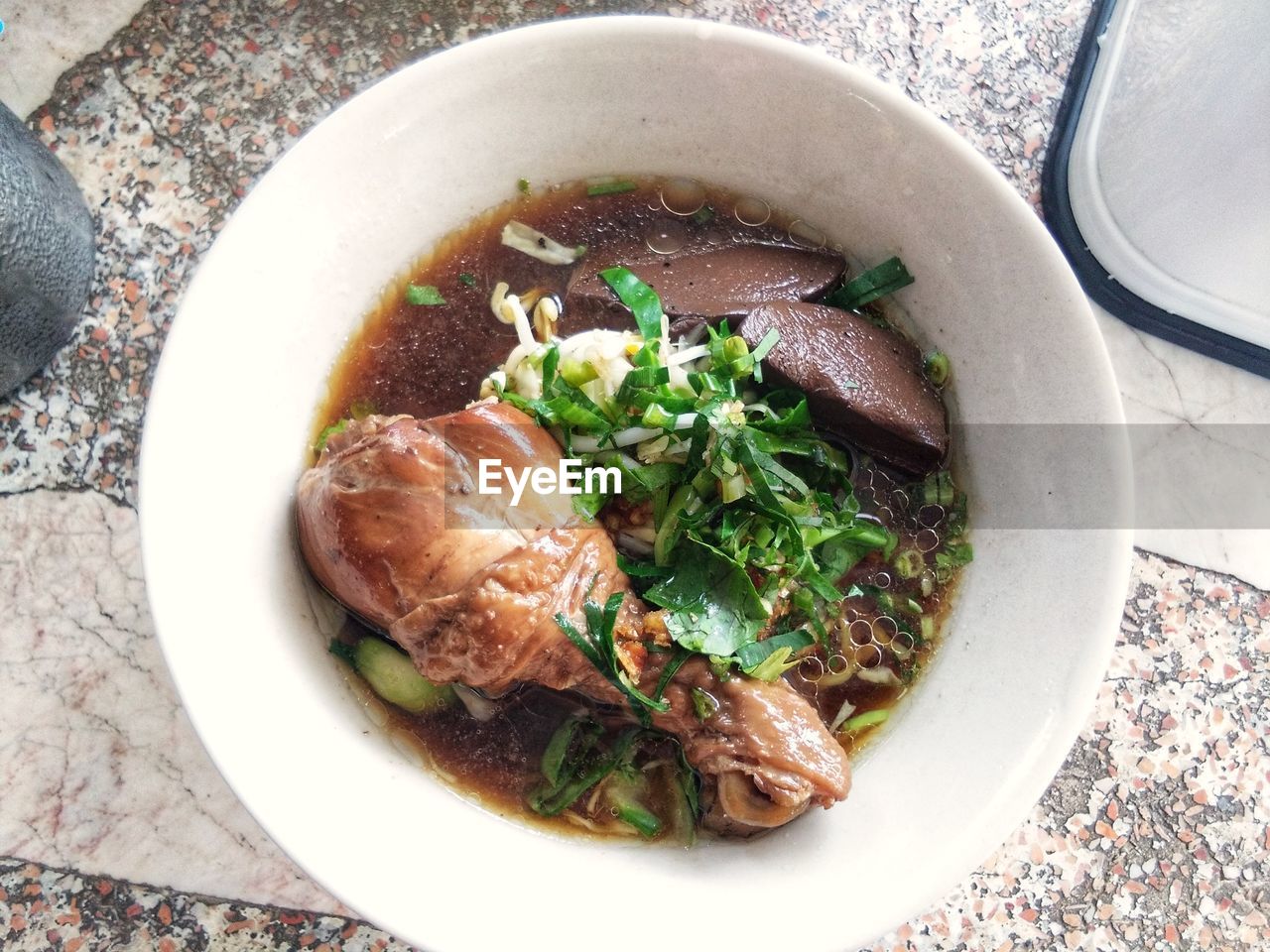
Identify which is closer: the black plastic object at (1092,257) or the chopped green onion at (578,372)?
the chopped green onion at (578,372)

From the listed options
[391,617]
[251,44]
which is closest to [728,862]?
[391,617]

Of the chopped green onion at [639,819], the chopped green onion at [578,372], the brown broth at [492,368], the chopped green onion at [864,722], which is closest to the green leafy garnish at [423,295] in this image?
the brown broth at [492,368]

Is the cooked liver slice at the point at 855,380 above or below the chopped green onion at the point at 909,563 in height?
above

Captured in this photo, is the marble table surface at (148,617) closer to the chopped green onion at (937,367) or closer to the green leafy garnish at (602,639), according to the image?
the chopped green onion at (937,367)

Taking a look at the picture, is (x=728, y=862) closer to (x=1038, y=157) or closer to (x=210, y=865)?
(x=210, y=865)

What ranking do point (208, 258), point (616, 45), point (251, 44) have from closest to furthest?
point (208, 258) → point (616, 45) → point (251, 44)

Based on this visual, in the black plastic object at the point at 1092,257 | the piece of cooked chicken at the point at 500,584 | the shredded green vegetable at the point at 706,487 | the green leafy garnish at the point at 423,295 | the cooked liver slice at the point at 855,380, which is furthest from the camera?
the black plastic object at the point at 1092,257

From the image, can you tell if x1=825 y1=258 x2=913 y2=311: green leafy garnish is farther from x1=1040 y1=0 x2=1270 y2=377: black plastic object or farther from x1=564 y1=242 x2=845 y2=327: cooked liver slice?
x1=1040 y1=0 x2=1270 y2=377: black plastic object
